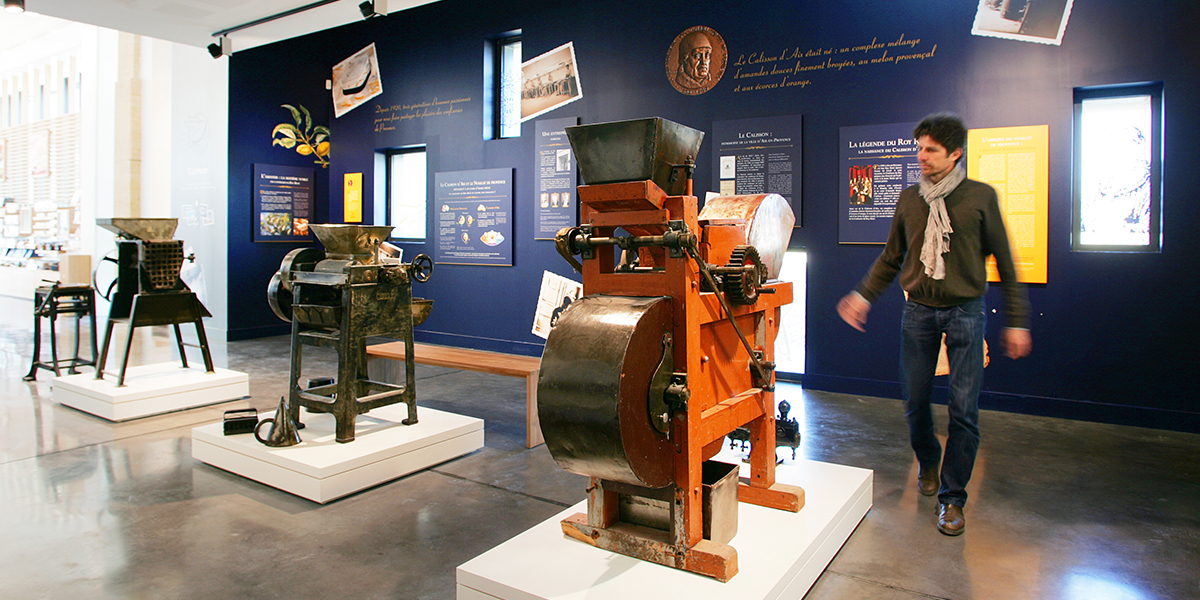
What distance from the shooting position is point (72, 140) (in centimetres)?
1307

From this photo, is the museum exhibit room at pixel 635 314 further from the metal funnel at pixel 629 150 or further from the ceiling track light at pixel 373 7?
the ceiling track light at pixel 373 7

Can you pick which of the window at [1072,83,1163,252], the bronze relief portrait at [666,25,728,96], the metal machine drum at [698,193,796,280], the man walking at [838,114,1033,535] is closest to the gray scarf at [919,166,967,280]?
the man walking at [838,114,1033,535]

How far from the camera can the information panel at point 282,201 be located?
352 inches

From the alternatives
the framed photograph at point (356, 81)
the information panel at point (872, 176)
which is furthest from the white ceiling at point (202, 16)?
the information panel at point (872, 176)

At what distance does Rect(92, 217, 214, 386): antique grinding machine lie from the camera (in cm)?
515

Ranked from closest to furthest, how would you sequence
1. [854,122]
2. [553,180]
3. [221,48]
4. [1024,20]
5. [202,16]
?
[1024,20] → [854,122] → [553,180] → [202,16] → [221,48]

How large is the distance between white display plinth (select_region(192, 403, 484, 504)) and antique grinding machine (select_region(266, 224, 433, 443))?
5.7 inches

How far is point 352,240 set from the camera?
3939 millimetres

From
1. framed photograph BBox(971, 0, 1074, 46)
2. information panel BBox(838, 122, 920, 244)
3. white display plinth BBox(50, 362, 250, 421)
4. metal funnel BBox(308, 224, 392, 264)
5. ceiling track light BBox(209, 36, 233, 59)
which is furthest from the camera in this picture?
ceiling track light BBox(209, 36, 233, 59)

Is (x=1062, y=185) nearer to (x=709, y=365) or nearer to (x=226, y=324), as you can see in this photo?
(x=709, y=365)

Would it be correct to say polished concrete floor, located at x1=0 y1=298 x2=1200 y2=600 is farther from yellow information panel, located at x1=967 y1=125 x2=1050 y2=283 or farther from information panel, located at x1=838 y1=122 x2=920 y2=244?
information panel, located at x1=838 y1=122 x2=920 y2=244

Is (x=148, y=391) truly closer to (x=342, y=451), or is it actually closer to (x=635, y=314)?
(x=342, y=451)

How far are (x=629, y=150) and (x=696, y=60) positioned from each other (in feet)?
15.7

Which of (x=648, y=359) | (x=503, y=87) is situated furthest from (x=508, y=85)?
(x=648, y=359)
